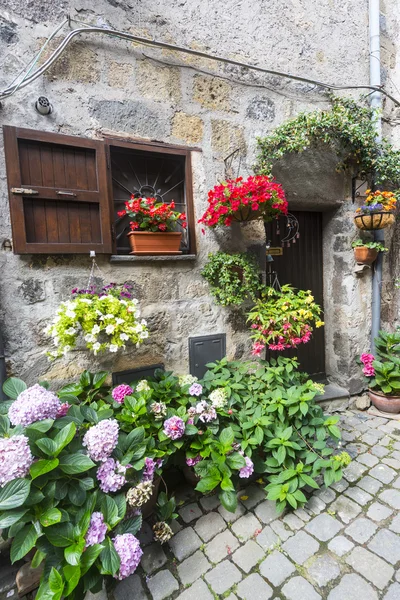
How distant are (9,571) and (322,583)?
5.03 feet

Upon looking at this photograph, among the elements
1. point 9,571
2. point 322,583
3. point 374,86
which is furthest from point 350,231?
point 9,571

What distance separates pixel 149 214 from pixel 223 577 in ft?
6.65

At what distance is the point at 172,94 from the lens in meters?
2.15

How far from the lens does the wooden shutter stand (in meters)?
1.70

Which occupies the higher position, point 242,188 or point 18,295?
point 242,188

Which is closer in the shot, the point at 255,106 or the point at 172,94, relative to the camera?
the point at 172,94

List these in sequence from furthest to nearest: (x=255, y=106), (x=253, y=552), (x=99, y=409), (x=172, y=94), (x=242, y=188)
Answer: (x=255, y=106) → (x=172, y=94) → (x=242, y=188) → (x=99, y=409) → (x=253, y=552)

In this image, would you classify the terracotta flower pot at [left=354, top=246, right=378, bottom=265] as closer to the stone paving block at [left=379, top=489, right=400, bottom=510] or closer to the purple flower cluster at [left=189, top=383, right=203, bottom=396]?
the stone paving block at [left=379, top=489, right=400, bottom=510]

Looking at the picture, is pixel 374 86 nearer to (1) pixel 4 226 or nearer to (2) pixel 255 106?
(2) pixel 255 106

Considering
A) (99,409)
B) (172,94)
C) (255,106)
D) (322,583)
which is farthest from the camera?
(255,106)

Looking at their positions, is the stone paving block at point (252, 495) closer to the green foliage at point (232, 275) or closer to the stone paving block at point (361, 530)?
the stone paving block at point (361, 530)

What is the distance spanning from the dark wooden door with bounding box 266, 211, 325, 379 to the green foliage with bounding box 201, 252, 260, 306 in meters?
0.66

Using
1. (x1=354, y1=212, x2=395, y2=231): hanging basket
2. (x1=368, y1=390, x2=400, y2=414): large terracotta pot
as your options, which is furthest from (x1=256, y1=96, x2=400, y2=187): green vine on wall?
(x1=368, y1=390, x2=400, y2=414): large terracotta pot

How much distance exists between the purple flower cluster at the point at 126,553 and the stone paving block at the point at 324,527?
95 centimetres
